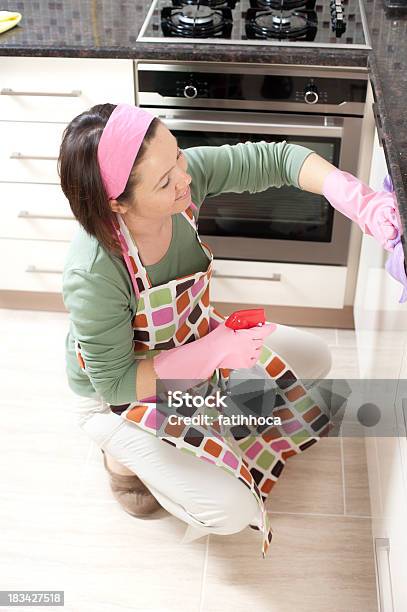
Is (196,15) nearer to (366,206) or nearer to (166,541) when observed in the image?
(366,206)

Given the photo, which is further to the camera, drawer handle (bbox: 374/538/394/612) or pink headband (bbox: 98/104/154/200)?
drawer handle (bbox: 374/538/394/612)

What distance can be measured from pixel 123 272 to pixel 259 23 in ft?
3.11

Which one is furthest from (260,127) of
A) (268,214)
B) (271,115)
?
(268,214)

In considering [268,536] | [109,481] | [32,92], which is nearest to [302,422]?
[268,536]

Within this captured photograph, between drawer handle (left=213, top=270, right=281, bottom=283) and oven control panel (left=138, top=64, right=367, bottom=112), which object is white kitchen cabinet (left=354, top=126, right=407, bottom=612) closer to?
oven control panel (left=138, top=64, right=367, bottom=112)

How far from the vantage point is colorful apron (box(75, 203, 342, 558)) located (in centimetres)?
160

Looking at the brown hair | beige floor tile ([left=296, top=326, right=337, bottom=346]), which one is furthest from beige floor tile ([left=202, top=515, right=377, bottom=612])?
the brown hair

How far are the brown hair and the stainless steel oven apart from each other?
708 millimetres

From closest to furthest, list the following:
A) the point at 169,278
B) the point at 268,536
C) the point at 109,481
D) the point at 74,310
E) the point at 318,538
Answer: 1. the point at 74,310
2. the point at 169,278
3. the point at 268,536
4. the point at 318,538
5. the point at 109,481

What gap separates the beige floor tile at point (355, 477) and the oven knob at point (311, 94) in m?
0.89

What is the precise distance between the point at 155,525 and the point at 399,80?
1.20m

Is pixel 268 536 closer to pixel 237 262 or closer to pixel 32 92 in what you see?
pixel 237 262

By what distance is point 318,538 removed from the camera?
1860 mm

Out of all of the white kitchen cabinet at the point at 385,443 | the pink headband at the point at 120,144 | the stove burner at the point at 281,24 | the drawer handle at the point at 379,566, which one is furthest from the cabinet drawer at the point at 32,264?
the drawer handle at the point at 379,566
